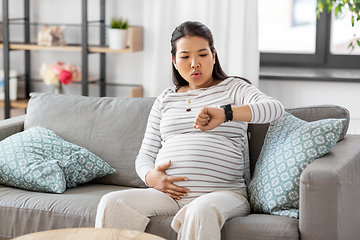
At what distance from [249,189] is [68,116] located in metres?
0.91

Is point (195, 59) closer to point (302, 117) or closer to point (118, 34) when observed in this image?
point (302, 117)

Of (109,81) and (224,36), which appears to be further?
(109,81)

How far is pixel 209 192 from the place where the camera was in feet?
5.42

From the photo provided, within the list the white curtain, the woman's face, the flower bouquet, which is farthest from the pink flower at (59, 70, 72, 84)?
the woman's face

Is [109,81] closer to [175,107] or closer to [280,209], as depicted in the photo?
[175,107]

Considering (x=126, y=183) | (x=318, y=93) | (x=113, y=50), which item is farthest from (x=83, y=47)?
(x=318, y=93)

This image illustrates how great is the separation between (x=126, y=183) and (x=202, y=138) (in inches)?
19.1

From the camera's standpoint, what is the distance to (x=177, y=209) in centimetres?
167

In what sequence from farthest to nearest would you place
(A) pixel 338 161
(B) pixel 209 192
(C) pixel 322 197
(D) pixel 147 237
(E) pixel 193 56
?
(E) pixel 193 56 → (B) pixel 209 192 → (A) pixel 338 161 → (C) pixel 322 197 → (D) pixel 147 237

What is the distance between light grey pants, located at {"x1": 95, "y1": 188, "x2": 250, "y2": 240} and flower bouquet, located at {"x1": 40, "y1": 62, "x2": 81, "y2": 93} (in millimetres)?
1720

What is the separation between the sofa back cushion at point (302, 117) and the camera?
1865mm

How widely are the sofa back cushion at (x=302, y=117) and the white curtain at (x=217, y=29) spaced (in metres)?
0.99

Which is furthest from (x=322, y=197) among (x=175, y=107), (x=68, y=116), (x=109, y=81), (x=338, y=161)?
(x=109, y=81)

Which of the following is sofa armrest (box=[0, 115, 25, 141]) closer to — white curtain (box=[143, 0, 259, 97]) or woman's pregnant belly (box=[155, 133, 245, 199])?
woman's pregnant belly (box=[155, 133, 245, 199])
